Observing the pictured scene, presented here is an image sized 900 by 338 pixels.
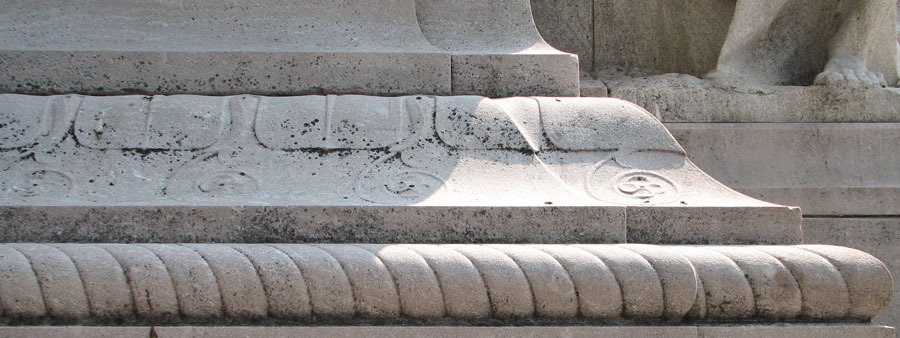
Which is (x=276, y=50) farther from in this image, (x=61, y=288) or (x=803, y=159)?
(x=803, y=159)

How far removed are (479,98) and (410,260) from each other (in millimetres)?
962

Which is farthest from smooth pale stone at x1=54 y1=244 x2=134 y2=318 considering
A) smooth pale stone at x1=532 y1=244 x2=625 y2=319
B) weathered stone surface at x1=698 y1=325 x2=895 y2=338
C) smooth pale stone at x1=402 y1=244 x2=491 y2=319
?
weathered stone surface at x1=698 y1=325 x2=895 y2=338

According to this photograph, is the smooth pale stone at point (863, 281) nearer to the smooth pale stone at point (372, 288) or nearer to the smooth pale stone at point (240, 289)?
the smooth pale stone at point (372, 288)

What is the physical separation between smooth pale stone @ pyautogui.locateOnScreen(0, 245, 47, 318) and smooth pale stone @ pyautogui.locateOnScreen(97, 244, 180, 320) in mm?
244

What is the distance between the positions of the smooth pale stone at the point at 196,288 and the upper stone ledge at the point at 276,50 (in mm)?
1146

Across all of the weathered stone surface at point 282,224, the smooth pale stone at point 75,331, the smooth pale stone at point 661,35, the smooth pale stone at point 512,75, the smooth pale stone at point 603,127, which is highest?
the smooth pale stone at point 661,35

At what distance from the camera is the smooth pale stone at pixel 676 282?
118 inches

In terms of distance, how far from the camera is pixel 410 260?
9.89 feet

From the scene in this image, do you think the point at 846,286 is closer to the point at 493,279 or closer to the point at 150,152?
the point at 493,279

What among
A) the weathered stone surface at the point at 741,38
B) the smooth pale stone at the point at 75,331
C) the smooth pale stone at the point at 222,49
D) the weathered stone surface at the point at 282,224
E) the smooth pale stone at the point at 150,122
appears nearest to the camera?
the smooth pale stone at the point at 75,331

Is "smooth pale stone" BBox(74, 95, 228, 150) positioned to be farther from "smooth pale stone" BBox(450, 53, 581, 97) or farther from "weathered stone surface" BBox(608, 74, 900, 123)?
"weathered stone surface" BBox(608, 74, 900, 123)

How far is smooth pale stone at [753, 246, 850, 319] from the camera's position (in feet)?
9.99

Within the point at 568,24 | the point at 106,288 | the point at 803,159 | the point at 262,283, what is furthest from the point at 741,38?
the point at 106,288

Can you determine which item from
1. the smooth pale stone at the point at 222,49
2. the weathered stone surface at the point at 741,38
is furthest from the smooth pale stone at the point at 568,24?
the smooth pale stone at the point at 222,49
